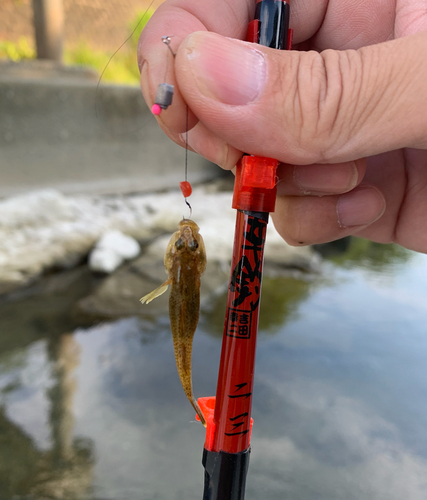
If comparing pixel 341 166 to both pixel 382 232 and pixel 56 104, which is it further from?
pixel 56 104

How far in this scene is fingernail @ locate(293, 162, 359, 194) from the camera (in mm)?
922

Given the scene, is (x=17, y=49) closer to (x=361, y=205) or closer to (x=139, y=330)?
(x=139, y=330)

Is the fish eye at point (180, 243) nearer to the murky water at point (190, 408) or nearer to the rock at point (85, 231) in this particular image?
the murky water at point (190, 408)

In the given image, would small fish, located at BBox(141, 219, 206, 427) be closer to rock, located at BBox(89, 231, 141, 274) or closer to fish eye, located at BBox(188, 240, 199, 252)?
fish eye, located at BBox(188, 240, 199, 252)

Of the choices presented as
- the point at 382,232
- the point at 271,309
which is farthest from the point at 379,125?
the point at 271,309

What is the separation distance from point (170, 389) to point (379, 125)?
136 cm

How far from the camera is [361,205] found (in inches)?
41.1

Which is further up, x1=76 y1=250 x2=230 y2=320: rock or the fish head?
the fish head

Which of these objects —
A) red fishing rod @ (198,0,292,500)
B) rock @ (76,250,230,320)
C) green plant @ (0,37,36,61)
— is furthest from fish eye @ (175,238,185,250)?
green plant @ (0,37,36,61)

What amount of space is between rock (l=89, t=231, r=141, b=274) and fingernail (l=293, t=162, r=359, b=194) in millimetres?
1834

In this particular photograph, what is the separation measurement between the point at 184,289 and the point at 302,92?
1.31ft

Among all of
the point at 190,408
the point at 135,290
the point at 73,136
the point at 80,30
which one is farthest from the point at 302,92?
the point at 80,30

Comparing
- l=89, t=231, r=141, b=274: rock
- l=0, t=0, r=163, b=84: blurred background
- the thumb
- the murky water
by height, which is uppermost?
l=0, t=0, r=163, b=84: blurred background

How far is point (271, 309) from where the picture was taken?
2383 mm
